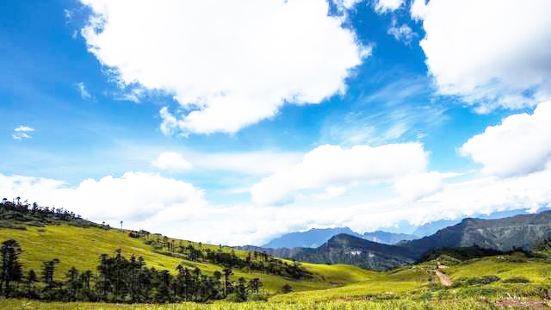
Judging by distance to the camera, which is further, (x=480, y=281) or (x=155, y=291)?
(x=155, y=291)

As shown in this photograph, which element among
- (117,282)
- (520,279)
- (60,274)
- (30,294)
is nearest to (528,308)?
(520,279)

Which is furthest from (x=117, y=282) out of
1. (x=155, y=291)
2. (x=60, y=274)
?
(x=60, y=274)

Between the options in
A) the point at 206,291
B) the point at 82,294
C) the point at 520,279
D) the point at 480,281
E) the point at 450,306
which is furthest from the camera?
the point at 206,291

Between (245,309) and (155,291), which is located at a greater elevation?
(245,309)

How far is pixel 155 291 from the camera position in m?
180

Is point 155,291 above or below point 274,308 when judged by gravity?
below

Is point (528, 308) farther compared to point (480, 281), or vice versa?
point (480, 281)

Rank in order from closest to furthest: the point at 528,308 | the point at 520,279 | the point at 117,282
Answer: the point at 528,308
the point at 520,279
the point at 117,282

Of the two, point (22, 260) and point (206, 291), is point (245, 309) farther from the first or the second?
point (22, 260)

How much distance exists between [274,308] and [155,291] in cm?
14867

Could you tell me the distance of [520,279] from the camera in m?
122

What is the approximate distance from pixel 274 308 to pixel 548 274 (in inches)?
4550

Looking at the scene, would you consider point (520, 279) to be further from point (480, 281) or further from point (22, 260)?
point (22, 260)

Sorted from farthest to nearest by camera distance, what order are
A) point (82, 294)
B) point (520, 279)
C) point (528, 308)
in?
point (82, 294) < point (520, 279) < point (528, 308)
